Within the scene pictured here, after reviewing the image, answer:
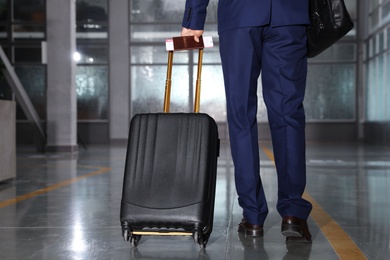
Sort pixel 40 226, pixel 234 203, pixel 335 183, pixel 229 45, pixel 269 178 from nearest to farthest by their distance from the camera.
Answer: pixel 229 45 → pixel 40 226 → pixel 234 203 → pixel 335 183 → pixel 269 178

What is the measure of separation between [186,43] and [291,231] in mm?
1093

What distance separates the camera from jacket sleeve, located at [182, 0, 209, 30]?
3.41 metres

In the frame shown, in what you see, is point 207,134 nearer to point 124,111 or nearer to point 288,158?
point 288,158

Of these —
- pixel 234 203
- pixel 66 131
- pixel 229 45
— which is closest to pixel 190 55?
pixel 66 131

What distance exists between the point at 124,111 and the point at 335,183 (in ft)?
49.0

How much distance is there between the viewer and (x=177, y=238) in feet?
11.4

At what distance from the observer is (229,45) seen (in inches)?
135

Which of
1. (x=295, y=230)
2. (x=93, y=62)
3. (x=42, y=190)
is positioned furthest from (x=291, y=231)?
(x=93, y=62)

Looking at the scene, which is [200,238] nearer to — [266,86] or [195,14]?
[266,86]

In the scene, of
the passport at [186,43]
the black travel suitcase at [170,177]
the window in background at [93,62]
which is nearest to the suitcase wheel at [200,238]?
the black travel suitcase at [170,177]

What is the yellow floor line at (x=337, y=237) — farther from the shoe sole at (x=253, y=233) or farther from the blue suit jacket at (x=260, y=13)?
the blue suit jacket at (x=260, y=13)

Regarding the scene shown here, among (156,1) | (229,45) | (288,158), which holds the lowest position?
(288,158)

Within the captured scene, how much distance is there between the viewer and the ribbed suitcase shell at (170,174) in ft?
10.1

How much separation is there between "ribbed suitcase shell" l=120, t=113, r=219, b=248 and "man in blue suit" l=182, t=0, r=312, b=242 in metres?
0.25
